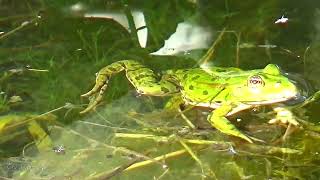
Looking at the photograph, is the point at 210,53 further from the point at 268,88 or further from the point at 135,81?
the point at 268,88

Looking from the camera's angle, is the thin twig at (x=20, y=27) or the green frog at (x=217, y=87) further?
the thin twig at (x=20, y=27)

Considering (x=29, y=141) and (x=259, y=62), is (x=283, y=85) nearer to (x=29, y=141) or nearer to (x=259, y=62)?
(x=259, y=62)

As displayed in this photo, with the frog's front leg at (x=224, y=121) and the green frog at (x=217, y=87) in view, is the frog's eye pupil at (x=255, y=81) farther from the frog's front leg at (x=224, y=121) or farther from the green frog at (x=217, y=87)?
the frog's front leg at (x=224, y=121)

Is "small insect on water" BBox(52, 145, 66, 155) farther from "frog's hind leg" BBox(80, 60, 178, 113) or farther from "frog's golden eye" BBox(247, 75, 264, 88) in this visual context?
"frog's golden eye" BBox(247, 75, 264, 88)

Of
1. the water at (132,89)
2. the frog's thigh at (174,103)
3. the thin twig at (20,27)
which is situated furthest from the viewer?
the thin twig at (20,27)

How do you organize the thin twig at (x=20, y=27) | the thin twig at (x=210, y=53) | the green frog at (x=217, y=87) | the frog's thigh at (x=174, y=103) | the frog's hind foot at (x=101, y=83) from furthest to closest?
the thin twig at (x=20, y=27), the thin twig at (x=210, y=53), the frog's hind foot at (x=101, y=83), the frog's thigh at (x=174, y=103), the green frog at (x=217, y=87)

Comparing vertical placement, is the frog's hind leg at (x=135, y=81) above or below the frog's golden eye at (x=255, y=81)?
below

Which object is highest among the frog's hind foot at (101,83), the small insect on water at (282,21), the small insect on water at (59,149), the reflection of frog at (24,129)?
the small insect on water at (282,21)

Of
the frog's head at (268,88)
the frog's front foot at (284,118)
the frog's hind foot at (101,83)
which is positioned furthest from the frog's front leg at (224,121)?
the frog's hind foot at (101,83)
